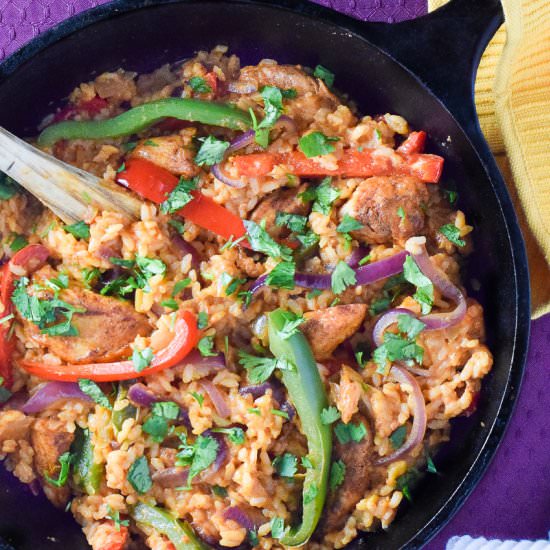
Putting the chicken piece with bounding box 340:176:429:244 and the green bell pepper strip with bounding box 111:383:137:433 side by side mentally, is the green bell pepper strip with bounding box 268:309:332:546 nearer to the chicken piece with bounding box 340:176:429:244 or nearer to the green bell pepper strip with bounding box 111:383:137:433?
the chicken piece with bounding box 340:176:429:244

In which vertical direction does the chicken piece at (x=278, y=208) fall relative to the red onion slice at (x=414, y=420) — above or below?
above

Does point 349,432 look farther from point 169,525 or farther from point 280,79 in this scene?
point 280,79

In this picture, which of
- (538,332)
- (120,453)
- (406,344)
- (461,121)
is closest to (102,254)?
(120,453)

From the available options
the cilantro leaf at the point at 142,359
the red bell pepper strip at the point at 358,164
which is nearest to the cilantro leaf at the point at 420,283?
the red bell pepper strip at the point at 358,164

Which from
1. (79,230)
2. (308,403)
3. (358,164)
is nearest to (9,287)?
(79,230)

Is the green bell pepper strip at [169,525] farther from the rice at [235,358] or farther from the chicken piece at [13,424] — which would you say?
the chicken piece at [13,424]

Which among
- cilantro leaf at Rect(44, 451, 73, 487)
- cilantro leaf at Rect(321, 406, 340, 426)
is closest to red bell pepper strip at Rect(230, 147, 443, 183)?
cilantro leaf at Rect(321, 406, 340, 426)
